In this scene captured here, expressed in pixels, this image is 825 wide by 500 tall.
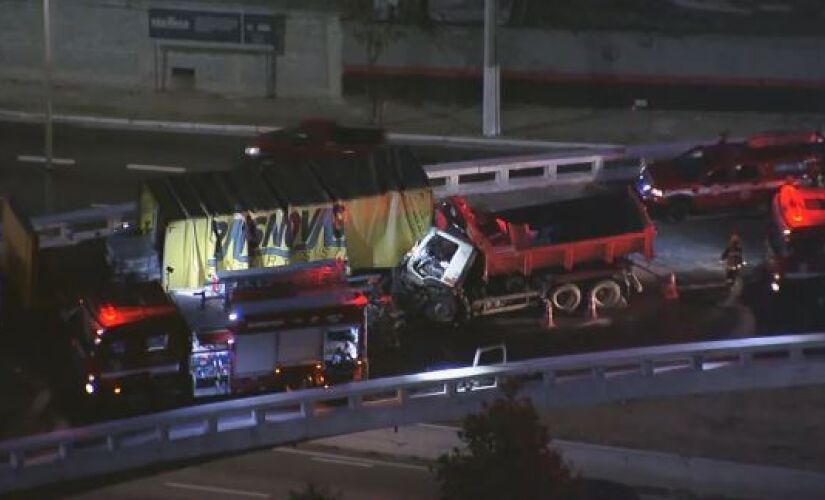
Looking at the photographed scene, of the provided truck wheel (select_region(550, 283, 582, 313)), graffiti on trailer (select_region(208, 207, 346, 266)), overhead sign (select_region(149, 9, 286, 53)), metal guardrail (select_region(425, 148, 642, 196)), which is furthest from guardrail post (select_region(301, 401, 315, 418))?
overhead sign (select_region(149, 9, 286, 53))

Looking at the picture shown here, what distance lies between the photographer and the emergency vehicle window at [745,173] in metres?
38.8

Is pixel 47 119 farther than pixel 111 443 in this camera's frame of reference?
Yes

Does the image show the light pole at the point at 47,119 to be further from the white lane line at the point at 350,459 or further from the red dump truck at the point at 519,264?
the white lane line at the point at 350,459

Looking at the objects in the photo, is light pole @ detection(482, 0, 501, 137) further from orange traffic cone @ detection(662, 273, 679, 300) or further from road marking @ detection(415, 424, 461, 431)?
road marking @ detection(415, 424, 461, 431)

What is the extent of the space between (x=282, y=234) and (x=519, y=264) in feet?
15.5

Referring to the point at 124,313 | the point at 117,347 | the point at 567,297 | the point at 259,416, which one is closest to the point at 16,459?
A: the point at 117,347

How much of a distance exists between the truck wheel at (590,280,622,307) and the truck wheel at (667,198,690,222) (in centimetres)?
476

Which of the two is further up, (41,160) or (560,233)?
(41,160)

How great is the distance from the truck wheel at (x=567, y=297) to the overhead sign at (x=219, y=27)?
17.5 metres

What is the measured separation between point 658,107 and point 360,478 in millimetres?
20835

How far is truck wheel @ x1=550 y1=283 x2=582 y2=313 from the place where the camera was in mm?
34031

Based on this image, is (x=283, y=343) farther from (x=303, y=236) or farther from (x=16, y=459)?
(x=16, y=459)

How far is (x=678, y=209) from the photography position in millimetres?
38875

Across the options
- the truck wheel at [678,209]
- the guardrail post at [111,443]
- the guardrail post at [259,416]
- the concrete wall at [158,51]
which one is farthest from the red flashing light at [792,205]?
the concrete wall at [158,51]
